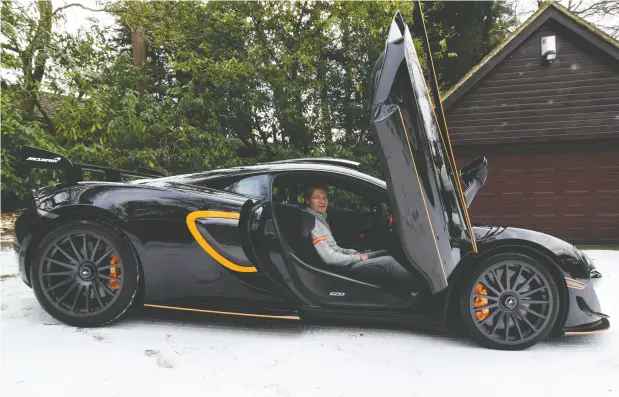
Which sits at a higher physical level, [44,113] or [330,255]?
[44,113]

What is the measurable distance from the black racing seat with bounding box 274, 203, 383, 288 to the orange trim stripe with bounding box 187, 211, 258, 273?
294 millimetres

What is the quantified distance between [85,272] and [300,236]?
59.3 inches

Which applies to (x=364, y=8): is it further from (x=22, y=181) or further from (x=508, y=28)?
(x=508, y=28)

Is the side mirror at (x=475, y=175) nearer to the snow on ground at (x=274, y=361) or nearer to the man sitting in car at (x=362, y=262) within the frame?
the man sitting in car at (x=362, y=262)

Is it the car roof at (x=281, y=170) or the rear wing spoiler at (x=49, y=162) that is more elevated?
the rear wing spoiler at (x=49, y=162)

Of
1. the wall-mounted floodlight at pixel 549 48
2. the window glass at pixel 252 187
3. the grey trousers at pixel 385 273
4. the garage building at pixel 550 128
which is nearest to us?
the grey trousers at pixel 385 273

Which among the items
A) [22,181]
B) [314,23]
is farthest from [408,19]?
[22,181]

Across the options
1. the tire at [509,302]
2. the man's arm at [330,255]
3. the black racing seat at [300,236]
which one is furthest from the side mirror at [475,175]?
the black racing seat at [300,236]

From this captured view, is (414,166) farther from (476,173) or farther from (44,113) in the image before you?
(44,113)

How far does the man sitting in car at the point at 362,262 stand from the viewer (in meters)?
2.74

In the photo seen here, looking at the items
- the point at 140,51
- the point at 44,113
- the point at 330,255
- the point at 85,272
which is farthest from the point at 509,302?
the point at 140,51

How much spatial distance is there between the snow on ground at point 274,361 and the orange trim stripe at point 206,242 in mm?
494

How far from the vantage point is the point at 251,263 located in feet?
9.10

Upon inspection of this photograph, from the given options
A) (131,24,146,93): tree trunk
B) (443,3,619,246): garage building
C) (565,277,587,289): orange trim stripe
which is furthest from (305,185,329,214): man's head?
(443,3,619,246): garage building
